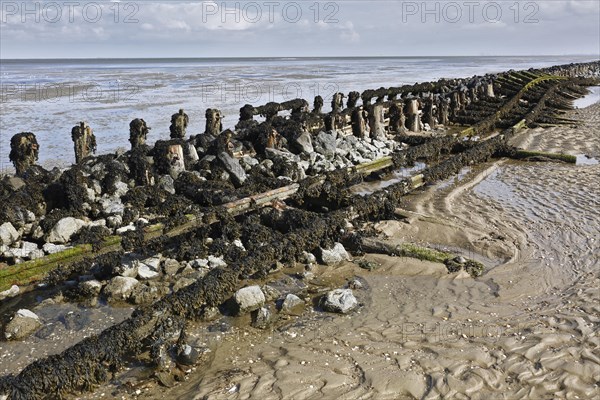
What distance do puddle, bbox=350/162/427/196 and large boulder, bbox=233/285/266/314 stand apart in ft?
16.1

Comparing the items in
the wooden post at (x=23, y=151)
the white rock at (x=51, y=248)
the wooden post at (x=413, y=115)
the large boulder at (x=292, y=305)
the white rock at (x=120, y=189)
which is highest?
the wooden post at (x=413, y=115)

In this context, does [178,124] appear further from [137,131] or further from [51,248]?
[51,248]

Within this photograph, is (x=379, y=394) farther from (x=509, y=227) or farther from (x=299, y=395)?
(x=509, y=227)

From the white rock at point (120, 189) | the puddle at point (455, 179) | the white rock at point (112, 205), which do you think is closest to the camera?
the white rock at point (112, 205)

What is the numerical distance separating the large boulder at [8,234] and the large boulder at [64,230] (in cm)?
39

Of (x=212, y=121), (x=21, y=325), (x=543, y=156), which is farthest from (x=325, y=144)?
(x=21, y=325)

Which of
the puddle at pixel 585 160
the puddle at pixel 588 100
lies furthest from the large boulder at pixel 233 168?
the puddle at pixel 588 100

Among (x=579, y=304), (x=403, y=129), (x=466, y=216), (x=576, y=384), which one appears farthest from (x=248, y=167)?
(x=403, y=129)

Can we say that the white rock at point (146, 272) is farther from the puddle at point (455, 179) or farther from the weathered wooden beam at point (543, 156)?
the weathered wooden beam at point (543, 156)

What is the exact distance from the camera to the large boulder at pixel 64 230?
668cm

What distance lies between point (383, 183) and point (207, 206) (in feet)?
15.1

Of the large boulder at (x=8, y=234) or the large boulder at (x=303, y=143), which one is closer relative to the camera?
the large boulder at (x=8, y=234)

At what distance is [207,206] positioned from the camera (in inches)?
313

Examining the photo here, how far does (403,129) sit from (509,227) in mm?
10204
